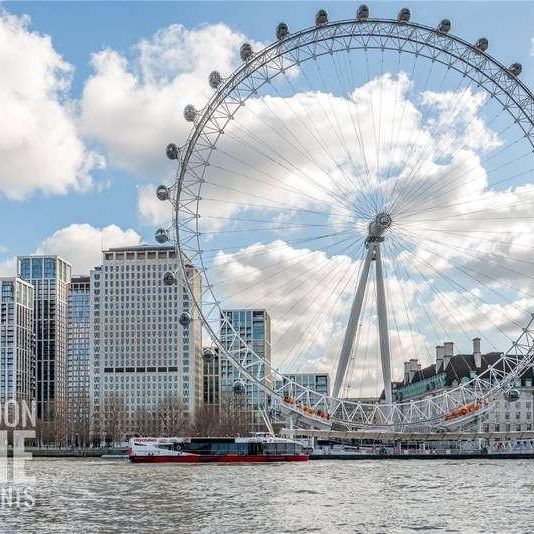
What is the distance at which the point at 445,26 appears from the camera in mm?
73188

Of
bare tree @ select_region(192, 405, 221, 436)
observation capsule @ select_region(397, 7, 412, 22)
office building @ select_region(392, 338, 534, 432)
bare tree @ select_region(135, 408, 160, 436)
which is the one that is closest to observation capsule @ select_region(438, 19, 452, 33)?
observation capsule @ select_region(397, 7, 412, 22)

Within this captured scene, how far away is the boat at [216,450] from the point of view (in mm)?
93500

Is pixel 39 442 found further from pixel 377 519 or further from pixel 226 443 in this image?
pixel 377 519

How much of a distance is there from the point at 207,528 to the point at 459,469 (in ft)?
139

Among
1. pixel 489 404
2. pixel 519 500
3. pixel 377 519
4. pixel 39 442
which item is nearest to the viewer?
pixel 377 519

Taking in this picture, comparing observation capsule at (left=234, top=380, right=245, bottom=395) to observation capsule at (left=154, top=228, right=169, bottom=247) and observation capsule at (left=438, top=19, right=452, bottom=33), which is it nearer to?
observation capsule at (left=154, top=228, right=169, bottom=247)

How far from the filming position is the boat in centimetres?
9350

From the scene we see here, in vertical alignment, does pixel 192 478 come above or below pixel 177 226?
below

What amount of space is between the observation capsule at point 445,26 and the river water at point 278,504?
30664mm

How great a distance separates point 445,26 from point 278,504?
136 feet

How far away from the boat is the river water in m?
→ 27.8

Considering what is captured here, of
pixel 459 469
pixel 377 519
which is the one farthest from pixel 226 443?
pixel 377 519

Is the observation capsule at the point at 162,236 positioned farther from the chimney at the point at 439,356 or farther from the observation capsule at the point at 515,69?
the chimney at the point at 439,356

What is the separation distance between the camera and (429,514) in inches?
1547
